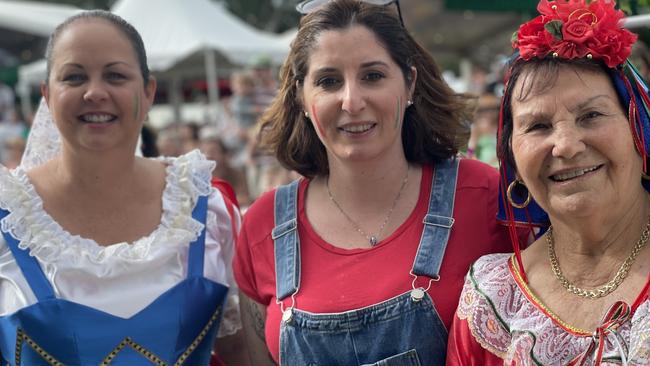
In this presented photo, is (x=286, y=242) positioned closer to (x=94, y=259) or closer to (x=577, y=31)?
(x=94, y=259)

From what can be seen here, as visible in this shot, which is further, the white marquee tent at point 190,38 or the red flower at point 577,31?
the white marquee tent at point 190,38

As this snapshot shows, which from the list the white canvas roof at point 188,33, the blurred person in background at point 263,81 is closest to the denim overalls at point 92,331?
the blurred person in background at point 263,81

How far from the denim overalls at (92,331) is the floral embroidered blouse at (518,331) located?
3.02 feet

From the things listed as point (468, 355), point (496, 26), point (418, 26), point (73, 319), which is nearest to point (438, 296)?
point (468, 355)

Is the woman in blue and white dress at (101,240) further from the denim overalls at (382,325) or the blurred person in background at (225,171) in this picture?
the blurred person in background at (225,171)

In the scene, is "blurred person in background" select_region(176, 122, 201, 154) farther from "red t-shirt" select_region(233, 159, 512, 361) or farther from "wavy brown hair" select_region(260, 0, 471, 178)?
"red t-shirt" select_region(233, 159, 512, 361)

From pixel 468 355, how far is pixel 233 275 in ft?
3.25

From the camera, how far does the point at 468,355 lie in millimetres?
1959

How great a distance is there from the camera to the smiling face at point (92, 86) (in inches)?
97.6

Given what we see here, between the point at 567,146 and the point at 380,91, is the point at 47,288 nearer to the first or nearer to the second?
the point at 380,91

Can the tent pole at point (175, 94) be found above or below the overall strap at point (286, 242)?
above

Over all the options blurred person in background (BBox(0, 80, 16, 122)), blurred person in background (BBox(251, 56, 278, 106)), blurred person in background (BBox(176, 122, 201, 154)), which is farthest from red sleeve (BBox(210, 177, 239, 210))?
blurred person in background (BBox(0, 80, 16, 122))

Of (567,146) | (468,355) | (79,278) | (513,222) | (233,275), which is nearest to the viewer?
(567,146)

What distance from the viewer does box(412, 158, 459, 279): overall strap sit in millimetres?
2174
